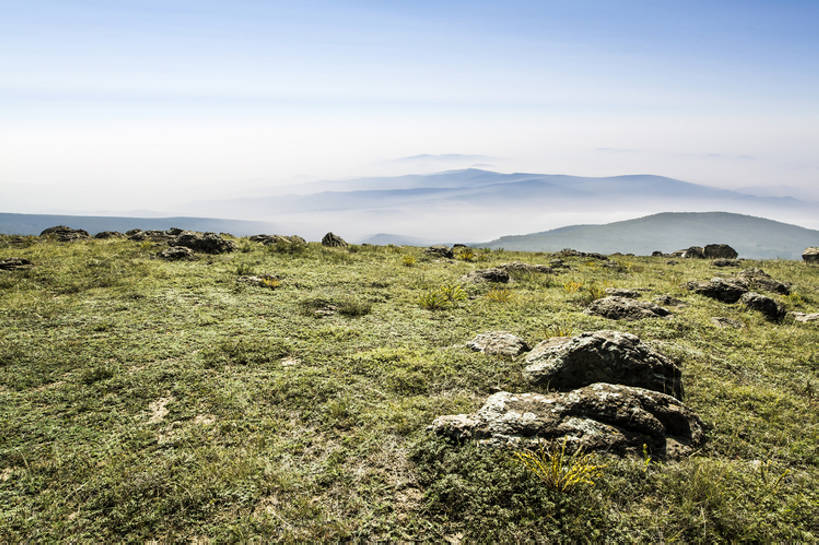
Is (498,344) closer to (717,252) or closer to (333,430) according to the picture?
(333,430)

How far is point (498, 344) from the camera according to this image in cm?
1009

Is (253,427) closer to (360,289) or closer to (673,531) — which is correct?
(673,531)

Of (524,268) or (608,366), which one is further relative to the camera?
(524,268)

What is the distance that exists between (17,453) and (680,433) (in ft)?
37.3

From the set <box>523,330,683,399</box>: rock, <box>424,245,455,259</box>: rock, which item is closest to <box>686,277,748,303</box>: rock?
<box>523,330,683,399</box>: rock

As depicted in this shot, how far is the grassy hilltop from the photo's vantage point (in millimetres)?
4789

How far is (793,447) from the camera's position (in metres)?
6.37

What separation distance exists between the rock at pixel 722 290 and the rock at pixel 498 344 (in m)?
12.5

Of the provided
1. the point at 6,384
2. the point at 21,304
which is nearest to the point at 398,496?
the point at 6,384

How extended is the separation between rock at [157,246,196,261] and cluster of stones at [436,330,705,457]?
19823 millimetres

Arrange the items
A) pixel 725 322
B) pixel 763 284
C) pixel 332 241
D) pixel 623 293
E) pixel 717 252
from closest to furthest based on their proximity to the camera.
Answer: pixel 725 322 < pixel 623 293 < pixel 763 284 < pixel 332 241 < pixel 717 252

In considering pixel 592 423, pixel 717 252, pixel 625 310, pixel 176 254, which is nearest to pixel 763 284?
pixel 625 310

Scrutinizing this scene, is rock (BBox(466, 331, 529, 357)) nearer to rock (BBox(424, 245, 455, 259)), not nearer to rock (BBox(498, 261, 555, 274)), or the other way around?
rock (BBox(498, 261, 555, 274))

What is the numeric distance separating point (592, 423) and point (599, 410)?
0.31 m
